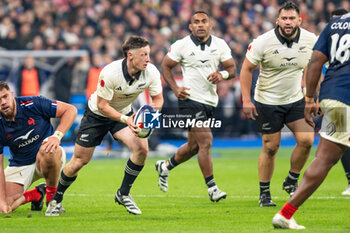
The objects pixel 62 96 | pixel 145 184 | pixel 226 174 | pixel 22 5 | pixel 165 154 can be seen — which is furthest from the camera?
pixel 22 5

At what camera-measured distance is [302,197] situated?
670 centimetres

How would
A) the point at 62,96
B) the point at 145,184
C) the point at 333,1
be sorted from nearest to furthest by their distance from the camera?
the point at 145,184 < the point at 62,96 < the point at 333,1

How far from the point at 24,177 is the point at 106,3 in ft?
49.8

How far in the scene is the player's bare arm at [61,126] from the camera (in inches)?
318

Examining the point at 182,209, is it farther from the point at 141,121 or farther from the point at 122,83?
the point at 122,83

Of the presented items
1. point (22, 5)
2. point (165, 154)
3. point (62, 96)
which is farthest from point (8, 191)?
point (22, 5)

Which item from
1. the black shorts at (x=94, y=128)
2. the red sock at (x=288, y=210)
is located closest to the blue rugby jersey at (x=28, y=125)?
the black shorts at (x=94, y=128)

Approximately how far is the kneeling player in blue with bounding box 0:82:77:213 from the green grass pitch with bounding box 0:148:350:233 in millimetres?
252

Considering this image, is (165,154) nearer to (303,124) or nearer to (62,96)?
(62,96)

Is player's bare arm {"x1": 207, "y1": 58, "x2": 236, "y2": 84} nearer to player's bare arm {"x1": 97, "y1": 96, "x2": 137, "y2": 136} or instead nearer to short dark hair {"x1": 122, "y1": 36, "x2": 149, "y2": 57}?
short dark hair {"x1": 122, "y1": 36, "x2": 149, "y2": 57}

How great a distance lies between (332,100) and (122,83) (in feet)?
9.40

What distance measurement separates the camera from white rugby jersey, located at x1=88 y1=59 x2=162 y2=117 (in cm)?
850

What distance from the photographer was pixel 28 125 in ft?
28.6

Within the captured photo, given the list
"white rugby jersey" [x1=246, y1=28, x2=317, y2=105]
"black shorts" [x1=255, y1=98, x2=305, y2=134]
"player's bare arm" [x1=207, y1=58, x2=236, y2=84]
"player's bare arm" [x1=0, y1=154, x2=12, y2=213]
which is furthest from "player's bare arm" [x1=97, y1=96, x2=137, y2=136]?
"player's bare arm" [x1=207, y1=58, x2=236, y2=84]
